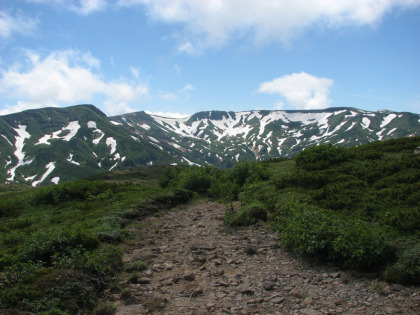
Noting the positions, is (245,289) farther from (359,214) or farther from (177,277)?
(359,214)

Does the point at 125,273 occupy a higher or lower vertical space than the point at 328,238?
lower

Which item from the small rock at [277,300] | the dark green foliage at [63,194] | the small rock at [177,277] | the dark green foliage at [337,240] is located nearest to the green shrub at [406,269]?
the dark green foliage at [337,240]

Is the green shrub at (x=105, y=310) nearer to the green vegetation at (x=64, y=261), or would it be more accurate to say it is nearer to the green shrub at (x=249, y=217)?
the green vegetation at (x=64, y=261)

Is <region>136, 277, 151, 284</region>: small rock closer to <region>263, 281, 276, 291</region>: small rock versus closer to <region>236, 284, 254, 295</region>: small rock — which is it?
<region>236, 284, 254, 295</region>: small rock

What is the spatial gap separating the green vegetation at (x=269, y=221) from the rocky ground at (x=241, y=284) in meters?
0.49

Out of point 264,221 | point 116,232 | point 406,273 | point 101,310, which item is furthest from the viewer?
point 264,221

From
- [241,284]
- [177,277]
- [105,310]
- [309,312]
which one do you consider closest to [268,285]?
[241,284]

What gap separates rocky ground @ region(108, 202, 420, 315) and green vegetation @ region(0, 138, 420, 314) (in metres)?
0.49

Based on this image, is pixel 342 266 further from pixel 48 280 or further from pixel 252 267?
pixel 48 280

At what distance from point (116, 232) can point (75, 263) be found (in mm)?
4902

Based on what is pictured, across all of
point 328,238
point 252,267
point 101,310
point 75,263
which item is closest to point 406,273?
point 328,238

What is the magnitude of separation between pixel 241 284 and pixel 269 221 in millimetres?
6980

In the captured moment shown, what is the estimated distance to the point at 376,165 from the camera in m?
17.6

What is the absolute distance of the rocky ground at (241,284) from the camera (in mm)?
6727
